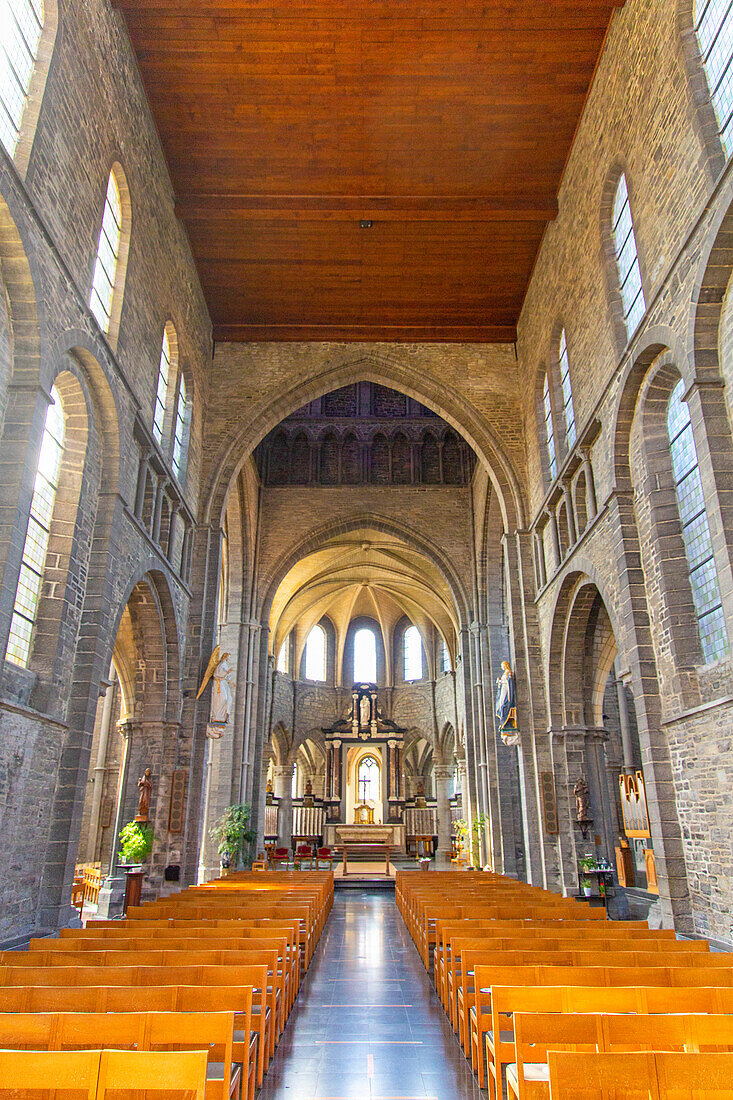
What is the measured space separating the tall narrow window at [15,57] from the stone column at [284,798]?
2764 centimetres

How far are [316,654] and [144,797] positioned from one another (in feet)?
76.5

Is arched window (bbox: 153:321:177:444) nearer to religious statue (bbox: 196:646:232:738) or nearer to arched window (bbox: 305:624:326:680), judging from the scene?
religious statue (bbox: 196:646:232:738)

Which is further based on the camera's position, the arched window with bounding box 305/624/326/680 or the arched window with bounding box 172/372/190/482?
the arched window with bounding box 305/624/326/680

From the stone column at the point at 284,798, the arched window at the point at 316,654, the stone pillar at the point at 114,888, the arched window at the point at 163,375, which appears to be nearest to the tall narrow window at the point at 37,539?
the arched window at the point at 163,375

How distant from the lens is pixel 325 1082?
5359 mm

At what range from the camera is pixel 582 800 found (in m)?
13.9

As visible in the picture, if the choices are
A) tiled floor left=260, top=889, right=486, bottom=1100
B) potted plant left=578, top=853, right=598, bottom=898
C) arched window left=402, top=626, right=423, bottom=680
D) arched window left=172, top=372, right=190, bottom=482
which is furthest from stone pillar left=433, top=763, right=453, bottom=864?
tiled floor left=260, top=889, right=486, bottom=1100

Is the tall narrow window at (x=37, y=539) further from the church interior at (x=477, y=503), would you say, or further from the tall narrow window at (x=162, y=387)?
the tall narrow window at (x=162, y=387)

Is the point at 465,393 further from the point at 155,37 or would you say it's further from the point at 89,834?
the point at 89,834

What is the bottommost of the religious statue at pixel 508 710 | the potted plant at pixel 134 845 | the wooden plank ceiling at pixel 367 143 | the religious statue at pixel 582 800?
the potted plant at pixel 134 845

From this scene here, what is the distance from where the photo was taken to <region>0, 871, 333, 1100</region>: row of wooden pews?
2898 millimetres

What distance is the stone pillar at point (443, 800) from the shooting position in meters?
31.9

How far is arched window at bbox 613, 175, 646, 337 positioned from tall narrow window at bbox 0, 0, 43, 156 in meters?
8.00

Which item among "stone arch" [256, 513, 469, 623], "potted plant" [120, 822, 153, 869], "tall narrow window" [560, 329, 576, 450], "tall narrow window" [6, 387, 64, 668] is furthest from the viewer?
"stone arch" [256, 513, 469, 623]
